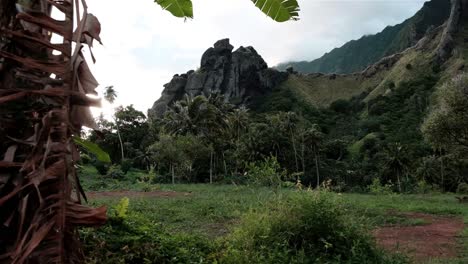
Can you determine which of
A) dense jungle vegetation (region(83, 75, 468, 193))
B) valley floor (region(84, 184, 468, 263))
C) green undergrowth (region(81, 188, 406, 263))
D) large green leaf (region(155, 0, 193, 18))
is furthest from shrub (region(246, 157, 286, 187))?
dense jungle vegetation (region(83, 75, 468, 193))

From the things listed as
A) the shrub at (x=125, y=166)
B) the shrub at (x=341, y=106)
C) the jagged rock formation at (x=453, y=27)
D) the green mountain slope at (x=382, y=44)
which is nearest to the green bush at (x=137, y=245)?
the shrub at (x=125, y=166)

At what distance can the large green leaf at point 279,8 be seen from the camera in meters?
2.22

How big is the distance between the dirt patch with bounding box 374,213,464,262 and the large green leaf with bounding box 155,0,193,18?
256 inches

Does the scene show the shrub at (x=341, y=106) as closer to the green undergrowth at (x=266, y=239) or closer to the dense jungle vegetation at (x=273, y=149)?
the dense jungle vegetation at (x=273, y=149)

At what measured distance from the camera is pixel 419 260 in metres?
7.93

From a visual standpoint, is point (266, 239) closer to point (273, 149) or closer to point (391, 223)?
point (391, 223)

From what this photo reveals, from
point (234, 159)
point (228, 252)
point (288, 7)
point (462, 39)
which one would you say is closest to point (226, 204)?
A: point (228, 252)

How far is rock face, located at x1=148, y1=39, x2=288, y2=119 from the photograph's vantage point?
283ft

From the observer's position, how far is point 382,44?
164m

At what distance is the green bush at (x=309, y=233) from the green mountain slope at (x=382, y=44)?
114 m

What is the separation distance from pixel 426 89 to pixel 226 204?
61.7m

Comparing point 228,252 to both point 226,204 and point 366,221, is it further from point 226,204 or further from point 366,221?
point 226,204

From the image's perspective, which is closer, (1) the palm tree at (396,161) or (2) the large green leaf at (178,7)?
(2) the large green leaf at (178,7)

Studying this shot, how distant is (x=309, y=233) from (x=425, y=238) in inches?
191
